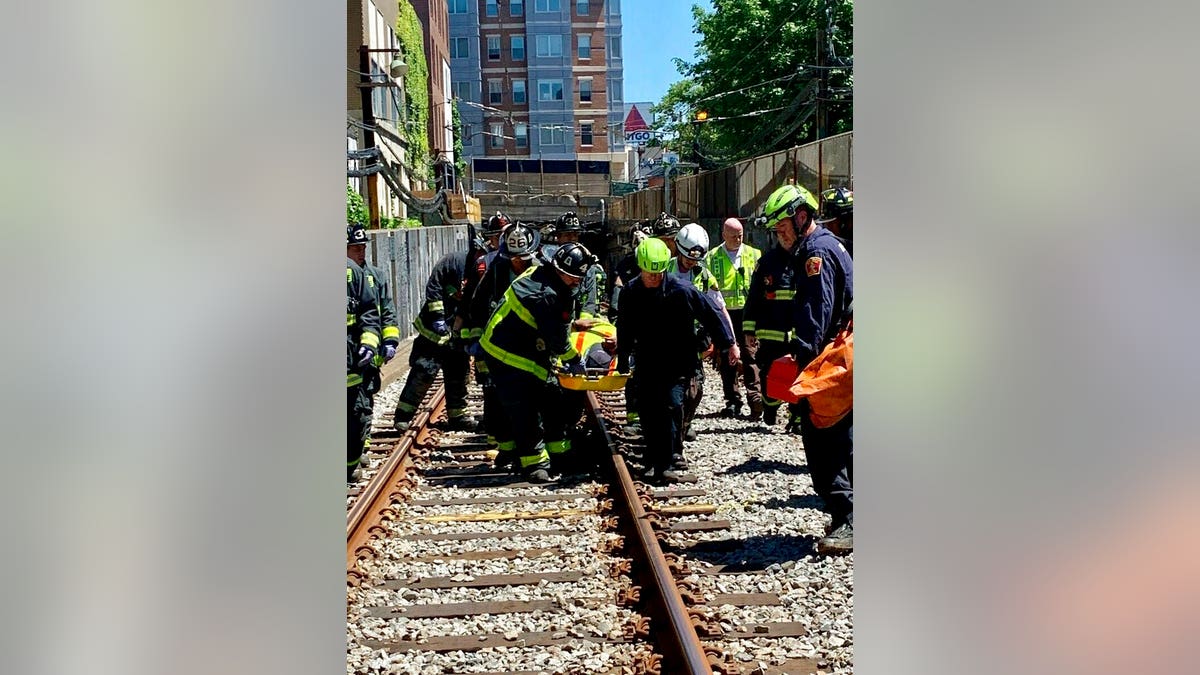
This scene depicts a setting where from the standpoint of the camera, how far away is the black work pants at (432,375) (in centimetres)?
945

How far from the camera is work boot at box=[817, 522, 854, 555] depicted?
5.40 metres

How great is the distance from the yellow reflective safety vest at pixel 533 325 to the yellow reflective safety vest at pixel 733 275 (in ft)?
10.7

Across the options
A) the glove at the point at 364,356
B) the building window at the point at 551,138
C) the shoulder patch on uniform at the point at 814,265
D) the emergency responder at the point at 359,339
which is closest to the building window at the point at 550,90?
the building window at the point at 551,138

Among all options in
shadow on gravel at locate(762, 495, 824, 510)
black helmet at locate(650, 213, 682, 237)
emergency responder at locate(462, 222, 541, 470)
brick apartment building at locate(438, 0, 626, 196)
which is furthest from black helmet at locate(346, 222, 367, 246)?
brick apartment building at locate(438, 0, 626, 196)

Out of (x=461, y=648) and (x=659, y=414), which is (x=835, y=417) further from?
(x=659, y=414)

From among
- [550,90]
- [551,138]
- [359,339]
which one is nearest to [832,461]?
[359,339]

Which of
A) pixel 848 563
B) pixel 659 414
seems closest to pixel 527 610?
pixel 848 563

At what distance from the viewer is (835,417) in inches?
171

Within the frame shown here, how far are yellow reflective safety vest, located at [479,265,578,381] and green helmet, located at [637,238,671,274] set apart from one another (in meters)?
0.59

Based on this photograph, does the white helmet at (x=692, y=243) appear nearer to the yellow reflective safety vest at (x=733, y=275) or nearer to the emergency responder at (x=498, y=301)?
the emergency responder at (x=498, y=301)

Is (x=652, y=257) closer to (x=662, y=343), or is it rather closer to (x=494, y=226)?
(x=662, y=343)

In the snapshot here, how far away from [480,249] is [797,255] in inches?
174

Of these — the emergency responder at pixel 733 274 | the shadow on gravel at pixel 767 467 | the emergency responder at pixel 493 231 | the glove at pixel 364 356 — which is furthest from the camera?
the emergency responder at pixel 493 231

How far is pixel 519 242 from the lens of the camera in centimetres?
820
